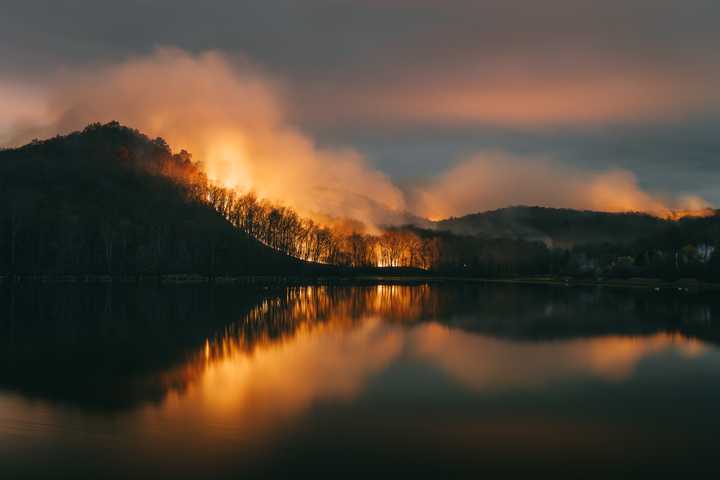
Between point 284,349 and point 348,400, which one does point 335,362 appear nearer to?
point 284,349

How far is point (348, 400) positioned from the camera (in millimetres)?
22828

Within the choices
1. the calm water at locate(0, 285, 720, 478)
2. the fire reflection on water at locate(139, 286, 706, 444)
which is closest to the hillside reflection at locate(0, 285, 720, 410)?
the fire reflection on water at locate(139, 286, 706, 444)

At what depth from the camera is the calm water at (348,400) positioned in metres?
15.8

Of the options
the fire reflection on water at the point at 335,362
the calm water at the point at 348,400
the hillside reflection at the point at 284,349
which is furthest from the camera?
the hillside reflection at the point at 284,349

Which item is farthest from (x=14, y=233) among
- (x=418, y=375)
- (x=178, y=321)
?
(x=418, y=375)

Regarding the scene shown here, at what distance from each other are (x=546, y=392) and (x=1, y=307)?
57.0 meters

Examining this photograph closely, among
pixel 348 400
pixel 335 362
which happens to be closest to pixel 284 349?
pixel 335 362

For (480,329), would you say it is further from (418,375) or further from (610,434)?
(610,434)

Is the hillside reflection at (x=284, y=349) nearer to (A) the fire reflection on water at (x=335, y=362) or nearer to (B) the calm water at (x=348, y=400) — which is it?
(A) the fire reflection on water at (x=335, y=362)

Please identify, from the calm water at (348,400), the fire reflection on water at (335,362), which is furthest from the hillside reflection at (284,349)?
the calm water at (348,400)

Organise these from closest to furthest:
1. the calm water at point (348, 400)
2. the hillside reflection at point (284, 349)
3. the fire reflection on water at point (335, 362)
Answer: the calm water at point (348, 400) → the fire reflection on water at point (335, 362) → the hillside reflection at point (284, 349)

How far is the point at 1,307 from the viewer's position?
5903 centimetres

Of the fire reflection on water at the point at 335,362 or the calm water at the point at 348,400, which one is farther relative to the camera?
the fire reflection on water at the point at 335,362

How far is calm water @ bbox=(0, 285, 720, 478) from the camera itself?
15773mm
